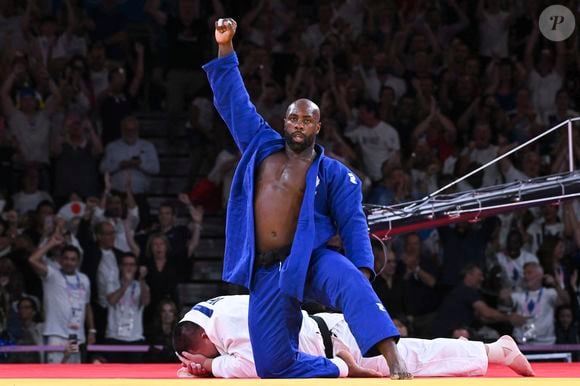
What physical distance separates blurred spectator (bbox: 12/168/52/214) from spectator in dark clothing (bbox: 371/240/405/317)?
2649 millimetres

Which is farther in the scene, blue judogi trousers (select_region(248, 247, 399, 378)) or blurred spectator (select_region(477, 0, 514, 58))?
blurred spectator (select_region(477, 0, 514, 58))

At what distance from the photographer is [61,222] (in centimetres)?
850

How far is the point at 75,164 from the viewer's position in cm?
938

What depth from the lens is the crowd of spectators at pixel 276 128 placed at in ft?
27.3

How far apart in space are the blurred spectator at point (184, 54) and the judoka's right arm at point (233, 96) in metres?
5.25

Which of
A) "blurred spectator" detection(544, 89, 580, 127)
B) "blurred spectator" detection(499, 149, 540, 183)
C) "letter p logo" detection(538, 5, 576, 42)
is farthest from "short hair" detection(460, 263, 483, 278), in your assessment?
"letter p logo" detection(538, 5, 576, 42)

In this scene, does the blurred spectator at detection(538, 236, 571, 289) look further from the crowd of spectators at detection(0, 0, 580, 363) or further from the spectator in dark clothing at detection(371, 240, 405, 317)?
the spectator in dark clothing at detection(371, 240, 405, 317)

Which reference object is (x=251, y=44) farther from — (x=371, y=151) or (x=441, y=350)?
(x=441, y=350)

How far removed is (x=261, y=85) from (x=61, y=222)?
2.35 meters

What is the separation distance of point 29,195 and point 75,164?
482 mm

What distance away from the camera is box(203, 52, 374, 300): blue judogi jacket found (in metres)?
4.65

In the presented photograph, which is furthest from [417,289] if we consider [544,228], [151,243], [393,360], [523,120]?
[393,360]

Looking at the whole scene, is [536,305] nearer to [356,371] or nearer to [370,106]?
[370,106]

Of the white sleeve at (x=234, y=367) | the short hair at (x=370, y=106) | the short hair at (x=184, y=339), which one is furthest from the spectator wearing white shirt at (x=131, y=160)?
the white sleeve at (x=234, y=367)
